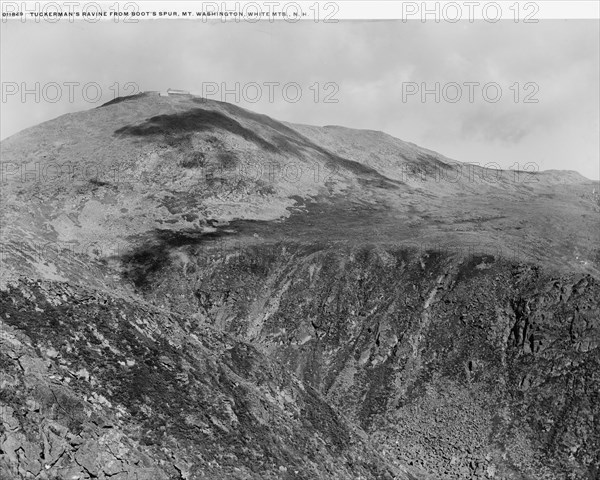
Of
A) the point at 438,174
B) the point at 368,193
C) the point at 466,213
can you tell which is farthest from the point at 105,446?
the point at 438,174

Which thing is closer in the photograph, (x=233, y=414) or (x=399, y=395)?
(x=233, y=414)

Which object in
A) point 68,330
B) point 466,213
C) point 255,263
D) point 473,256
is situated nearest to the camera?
point 68,330

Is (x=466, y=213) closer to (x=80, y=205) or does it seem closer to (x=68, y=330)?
(x=80, y=205)

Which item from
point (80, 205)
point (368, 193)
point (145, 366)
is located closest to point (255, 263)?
point (80, 205)

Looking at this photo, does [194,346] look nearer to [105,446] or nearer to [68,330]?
[68,330]

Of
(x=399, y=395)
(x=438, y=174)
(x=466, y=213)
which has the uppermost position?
(x=438, y=174)

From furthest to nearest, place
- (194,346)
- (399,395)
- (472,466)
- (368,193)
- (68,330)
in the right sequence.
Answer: (368,193) < (399,395) < (472,466) < (194,346) < (68,330)

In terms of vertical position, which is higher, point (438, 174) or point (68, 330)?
point (438, 174)
